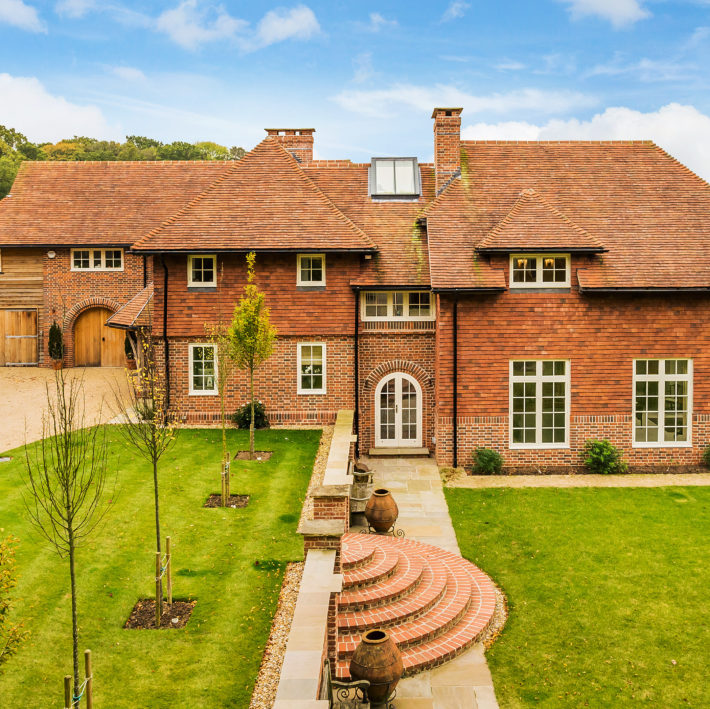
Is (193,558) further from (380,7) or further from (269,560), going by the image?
(380,7)

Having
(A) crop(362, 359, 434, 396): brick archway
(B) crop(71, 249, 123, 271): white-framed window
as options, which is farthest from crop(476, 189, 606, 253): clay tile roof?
(B) crop(71, 249, 123, 271): white-framed window

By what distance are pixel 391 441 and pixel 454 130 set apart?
10.1m

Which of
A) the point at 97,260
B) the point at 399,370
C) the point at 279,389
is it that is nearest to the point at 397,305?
the point at 399,370

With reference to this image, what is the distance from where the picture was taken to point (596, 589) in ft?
31.7

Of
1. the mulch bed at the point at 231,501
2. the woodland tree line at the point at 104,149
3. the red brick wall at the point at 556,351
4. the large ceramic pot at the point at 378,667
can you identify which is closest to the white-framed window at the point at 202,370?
the mulch bed at the point at 231,501

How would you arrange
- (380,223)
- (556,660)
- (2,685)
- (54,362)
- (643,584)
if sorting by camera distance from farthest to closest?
(54,362) < (380,223) < (643,584) < (556,660) < (2,685)

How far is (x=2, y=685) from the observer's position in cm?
662

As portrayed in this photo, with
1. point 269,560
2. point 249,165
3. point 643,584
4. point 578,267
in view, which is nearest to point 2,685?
point 269,560

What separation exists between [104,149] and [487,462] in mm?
60194

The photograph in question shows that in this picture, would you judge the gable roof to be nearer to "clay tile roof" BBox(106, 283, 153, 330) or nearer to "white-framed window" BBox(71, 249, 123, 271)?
"clay tile roof" BBox(106, 283, 153, 330)

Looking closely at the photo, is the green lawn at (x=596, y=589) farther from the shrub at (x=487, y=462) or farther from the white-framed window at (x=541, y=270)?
the white-framed window at (x=541, y=270)

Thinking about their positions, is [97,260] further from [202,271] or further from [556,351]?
[556,351]

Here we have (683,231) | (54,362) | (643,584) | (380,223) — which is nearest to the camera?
(643,584)

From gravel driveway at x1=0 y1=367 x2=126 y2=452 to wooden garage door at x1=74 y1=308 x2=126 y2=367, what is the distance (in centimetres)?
76
